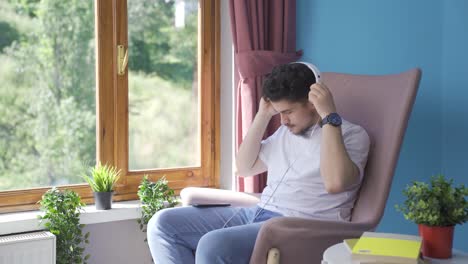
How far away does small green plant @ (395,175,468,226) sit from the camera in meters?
1.61

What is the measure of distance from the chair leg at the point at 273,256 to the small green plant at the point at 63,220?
1.08 meters

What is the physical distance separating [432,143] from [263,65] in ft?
3.06

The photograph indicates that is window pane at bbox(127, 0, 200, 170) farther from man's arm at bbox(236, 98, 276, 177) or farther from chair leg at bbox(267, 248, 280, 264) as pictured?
chair leg at bbox(267, 248, 280, 264)

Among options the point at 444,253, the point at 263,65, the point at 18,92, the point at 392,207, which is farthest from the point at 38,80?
the point at 444,253

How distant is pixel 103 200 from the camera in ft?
8.68

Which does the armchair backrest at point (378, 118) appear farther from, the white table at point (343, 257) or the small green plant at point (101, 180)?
the small green plant at point (101, 180)

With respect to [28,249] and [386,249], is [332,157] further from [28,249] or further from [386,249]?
[28,249]

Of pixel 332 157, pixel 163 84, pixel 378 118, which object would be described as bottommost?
pixel 332 157

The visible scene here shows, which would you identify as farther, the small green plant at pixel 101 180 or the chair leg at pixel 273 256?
the small green plant at pixel 101 180

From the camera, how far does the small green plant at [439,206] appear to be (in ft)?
5.29

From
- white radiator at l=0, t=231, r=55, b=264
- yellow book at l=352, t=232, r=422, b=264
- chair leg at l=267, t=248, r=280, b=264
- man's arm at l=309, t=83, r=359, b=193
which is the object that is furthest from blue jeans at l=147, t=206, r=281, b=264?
white radiator at l=0, t=231, r=55, b=264

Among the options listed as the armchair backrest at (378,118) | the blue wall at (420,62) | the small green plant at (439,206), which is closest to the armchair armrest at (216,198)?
the armchair backrest at (378,118)

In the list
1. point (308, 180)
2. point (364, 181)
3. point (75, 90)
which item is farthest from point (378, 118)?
point (75, 90)

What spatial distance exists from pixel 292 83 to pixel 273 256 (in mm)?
622
